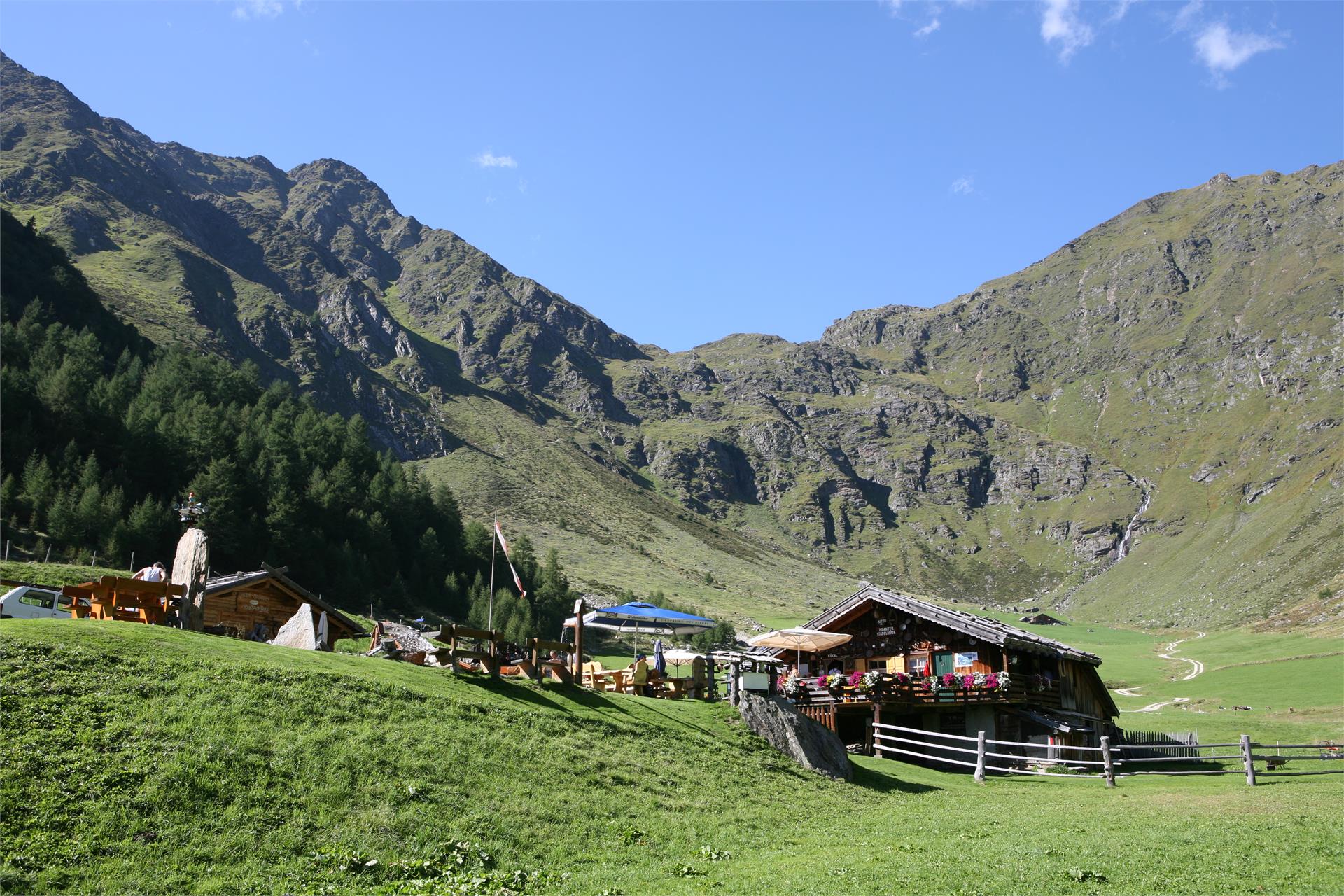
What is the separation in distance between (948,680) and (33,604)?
101ft

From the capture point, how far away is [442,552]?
10606 centimetres

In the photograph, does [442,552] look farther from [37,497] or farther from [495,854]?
[495,854]

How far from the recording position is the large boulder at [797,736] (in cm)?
2323

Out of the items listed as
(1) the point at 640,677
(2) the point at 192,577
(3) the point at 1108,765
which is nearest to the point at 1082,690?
(3) the point at 1108,765

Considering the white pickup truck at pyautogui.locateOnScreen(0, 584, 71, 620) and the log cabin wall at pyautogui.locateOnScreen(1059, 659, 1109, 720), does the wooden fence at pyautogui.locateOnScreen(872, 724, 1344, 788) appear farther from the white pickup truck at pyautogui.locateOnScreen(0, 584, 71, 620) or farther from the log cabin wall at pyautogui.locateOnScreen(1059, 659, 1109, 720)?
the white pickup truck at pyautogui.locateOnScreen(0, 584, 71, 620)

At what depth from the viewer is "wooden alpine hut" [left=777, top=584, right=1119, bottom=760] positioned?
33281 mm

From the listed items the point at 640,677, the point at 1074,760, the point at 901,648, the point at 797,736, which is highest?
the point at 901,648

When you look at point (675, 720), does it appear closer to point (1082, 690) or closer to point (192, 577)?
point (192, 577)

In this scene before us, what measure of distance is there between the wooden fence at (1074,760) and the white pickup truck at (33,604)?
1052 inches

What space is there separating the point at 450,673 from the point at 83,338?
4021 inches

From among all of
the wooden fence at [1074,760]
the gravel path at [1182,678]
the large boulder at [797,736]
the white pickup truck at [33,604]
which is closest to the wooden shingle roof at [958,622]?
the wooden fence at [1074,760]

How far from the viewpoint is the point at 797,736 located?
2362 cm

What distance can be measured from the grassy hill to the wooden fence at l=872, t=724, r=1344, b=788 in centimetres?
516

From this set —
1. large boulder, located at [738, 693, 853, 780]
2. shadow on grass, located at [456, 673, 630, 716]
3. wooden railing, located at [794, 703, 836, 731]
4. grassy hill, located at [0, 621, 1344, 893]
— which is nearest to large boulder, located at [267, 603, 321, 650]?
grassy hill, located at [0, 621, 1344, 893]
